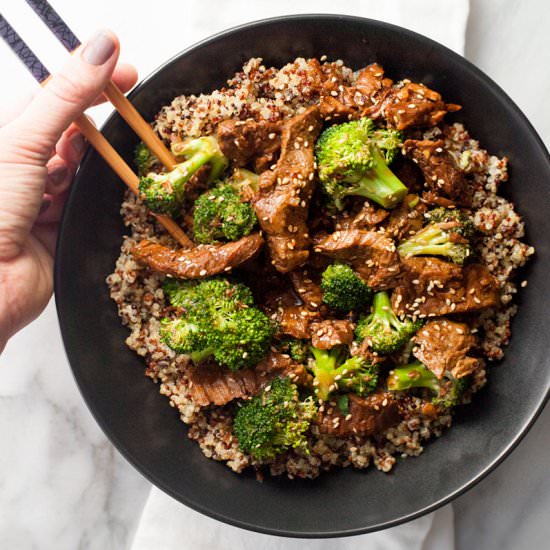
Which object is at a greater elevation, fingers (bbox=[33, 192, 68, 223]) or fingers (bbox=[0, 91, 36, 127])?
fingers (bbox=[0, 91, 36, 127])

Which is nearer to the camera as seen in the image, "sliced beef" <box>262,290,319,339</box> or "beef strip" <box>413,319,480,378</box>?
"beef strip" <box>413,319,480,378</box>

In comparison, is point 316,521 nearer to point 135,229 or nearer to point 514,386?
point 514,386

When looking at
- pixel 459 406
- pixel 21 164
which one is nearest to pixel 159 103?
pixel 21 164

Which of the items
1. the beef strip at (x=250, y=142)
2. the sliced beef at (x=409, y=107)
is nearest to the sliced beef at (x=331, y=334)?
the beef strip at (x=250, y=142)

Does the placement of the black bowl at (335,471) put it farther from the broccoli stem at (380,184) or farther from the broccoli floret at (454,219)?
the broccoli stem at (380,184)

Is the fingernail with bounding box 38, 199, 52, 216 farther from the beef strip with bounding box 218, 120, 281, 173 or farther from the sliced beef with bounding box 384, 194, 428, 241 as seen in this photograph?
the sliced beef with bounding box 384, 194, 428, 241

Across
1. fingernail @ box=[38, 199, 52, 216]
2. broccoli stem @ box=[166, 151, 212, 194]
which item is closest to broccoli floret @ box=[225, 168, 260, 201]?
broccoli stem @ box=[166, 151, 212, 194]
